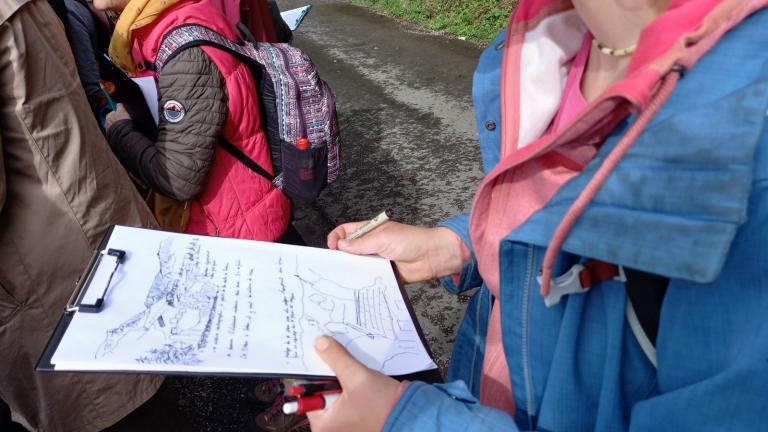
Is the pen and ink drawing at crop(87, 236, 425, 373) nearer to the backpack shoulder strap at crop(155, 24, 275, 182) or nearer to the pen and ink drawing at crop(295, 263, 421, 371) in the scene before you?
the pen and ink drawing at crop(295, 263, 421, 371)

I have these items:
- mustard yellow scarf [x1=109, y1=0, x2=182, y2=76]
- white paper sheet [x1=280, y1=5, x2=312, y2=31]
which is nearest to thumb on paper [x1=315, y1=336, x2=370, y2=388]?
mustard yellow scarf [x1=109, y1=0, x2=182, y2=76]

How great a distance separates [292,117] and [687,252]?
5.07ft

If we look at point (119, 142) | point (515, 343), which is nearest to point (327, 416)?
point (515, 343)

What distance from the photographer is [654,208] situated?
2.07ft

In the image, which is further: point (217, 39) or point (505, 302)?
point (217, 39)

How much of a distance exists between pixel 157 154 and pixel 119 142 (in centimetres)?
20

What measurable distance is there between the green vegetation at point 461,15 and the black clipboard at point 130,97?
4804mm

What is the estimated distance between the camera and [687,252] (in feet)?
1.95

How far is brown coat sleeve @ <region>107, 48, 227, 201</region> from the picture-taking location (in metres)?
1.69

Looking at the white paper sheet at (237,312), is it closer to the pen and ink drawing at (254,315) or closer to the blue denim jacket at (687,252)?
the pen and ink drawing at (254,315)

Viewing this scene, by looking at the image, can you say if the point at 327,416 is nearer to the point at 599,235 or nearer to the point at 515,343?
the point at 515,343

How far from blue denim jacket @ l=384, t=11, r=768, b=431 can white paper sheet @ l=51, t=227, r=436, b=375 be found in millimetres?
262

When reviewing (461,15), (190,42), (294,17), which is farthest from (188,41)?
(461,15)

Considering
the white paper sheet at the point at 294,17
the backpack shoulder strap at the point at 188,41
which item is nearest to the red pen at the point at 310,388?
the backpack shoulder strap at the point at 188,41
